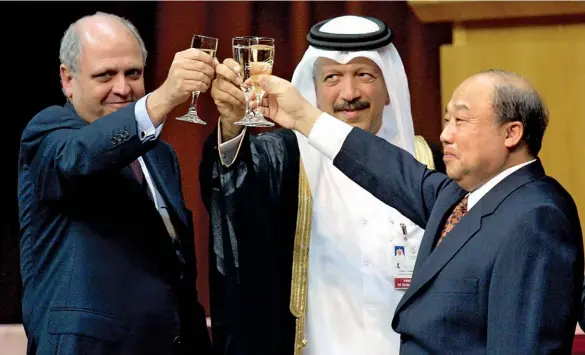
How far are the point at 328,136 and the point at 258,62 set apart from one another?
29 centimetres

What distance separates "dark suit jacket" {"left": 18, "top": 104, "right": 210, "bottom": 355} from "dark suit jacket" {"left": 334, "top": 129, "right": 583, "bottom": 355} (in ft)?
2.11

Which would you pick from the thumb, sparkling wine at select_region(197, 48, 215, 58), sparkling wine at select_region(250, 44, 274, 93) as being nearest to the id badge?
the thumb

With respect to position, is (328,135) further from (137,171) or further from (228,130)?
(137,171)

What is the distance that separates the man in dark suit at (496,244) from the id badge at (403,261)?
1.66 feet

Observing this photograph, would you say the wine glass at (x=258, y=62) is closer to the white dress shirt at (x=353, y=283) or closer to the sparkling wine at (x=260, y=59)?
the sparkling wine at (x=260, y=59)

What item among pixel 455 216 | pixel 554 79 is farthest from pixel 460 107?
pixel 554 79

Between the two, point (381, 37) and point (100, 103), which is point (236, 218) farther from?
point (381, 37)

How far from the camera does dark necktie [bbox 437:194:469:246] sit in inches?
97.8

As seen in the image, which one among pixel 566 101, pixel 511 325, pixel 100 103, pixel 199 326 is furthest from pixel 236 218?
pixel 566 101

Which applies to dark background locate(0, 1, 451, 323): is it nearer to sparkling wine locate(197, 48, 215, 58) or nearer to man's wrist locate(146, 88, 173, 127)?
sparkling wine locate(197, 48, 215, 58)

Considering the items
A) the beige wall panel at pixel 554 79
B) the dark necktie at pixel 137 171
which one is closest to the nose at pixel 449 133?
the dark necktie at pixel 137 171

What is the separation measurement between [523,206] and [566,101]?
194cm

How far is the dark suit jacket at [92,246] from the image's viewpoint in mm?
2479

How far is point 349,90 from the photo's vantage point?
124 inches
